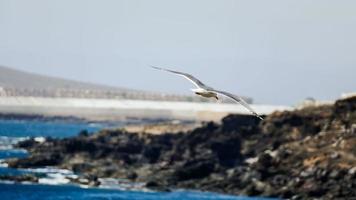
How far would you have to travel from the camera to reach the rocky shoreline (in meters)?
42.9

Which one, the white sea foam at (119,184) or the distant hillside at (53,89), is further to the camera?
the distant hillside at (53,89)

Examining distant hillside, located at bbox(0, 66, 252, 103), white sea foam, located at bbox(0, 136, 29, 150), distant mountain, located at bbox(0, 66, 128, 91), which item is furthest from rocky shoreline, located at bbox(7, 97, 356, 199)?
distant mountain, located at bbox(0, 66, 128, 91)

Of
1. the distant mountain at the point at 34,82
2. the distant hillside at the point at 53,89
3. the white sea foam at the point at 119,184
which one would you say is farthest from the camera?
the distant mountain at the point at 34,82

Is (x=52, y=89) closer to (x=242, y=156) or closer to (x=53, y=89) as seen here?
(x=53, y=89)

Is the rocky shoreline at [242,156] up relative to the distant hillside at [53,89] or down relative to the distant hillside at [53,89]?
down

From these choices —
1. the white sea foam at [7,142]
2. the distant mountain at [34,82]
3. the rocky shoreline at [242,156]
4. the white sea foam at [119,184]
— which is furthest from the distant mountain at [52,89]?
the white sea foam at [119,184]

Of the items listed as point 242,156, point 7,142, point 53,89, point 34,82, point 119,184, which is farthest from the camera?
point 34,82

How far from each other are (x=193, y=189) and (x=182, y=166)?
405 cm

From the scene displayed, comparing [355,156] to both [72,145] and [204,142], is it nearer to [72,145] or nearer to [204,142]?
[204,142]

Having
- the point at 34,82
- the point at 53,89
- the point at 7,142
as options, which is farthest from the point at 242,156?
the point at 34,82

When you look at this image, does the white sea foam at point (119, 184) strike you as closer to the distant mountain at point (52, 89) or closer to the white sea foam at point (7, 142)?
the white sea foam at point (7, 142)

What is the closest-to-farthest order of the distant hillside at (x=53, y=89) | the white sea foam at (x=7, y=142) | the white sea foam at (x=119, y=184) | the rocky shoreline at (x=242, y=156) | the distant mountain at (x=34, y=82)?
the rocky shoreline at (x=242, y=156)
the white sea foam at (x=119, y=184)
the white sea foam at (x=7, y=142)
the distant hillside at (x=53, y=89)
the distant mountain at (x=34, y=82)

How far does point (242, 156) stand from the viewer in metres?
50.5

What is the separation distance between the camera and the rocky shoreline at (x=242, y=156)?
42875mm
